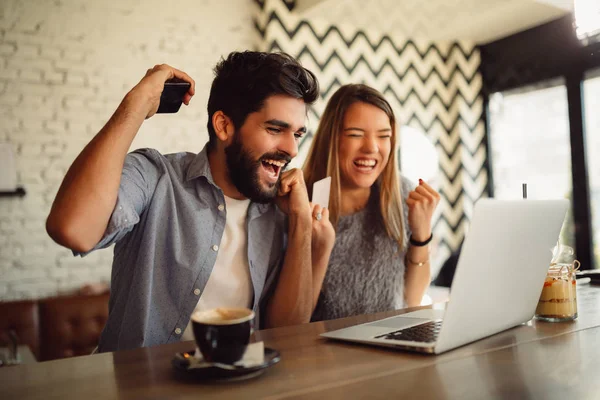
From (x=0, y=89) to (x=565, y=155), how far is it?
389 centimetres

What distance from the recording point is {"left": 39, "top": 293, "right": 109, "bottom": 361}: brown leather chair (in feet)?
8.97

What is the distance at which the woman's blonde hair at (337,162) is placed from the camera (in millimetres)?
1825

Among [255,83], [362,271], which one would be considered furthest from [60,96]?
[362,271]

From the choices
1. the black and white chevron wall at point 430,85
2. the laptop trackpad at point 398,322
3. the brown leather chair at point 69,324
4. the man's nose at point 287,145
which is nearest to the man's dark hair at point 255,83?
the man's nose at point 287,145

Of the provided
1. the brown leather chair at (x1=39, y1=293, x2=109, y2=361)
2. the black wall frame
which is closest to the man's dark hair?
the brown leather chair at (x1=39, y1=293, x2=109, y2=361)

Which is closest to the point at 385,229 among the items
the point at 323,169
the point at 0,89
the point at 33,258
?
the point at 323,169

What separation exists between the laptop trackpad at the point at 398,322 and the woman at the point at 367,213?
547mm

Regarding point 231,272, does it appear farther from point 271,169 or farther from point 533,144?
point 533,144

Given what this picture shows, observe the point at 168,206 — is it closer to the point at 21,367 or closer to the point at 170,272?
the point at 170,272

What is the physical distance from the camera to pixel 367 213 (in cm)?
186

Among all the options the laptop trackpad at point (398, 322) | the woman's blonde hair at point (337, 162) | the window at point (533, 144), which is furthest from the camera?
the window at point (533, 144)

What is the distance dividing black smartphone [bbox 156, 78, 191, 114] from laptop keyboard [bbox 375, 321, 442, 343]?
82 cm

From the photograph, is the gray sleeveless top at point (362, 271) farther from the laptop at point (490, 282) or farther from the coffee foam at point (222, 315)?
the coffee foam at point (222, 315)

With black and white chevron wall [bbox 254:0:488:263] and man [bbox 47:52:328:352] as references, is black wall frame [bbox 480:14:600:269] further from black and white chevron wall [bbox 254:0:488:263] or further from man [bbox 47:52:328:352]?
man [bbox 47:52:328:352]
